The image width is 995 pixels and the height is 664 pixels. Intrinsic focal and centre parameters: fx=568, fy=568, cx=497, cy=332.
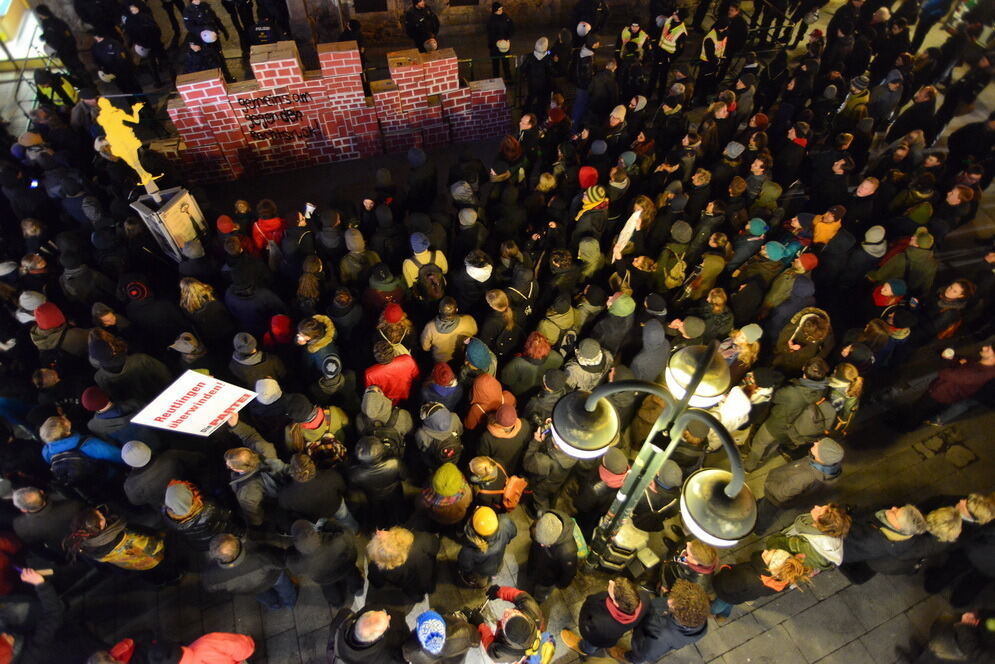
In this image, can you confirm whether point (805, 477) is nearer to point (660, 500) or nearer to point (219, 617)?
point (660, 500)

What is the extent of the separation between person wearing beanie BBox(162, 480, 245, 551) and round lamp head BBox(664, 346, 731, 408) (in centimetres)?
401

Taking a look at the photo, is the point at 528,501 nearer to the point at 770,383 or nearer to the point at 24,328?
the point at 770,383

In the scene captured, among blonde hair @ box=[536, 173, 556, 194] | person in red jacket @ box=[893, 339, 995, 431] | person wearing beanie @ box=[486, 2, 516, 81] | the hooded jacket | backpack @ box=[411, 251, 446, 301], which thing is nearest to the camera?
the hooded jacket

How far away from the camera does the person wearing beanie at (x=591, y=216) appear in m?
7.30

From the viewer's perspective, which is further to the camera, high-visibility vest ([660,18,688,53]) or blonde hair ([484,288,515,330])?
high-visibility vest ([660,18,688,53])

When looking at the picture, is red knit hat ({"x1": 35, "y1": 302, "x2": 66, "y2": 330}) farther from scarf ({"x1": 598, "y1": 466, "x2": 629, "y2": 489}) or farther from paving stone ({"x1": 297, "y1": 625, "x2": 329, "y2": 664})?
scarf ({"x1": 598, "y1": 466, "x2": 629, "y2": 489})

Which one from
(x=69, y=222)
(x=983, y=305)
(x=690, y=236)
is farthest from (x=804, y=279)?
(x=69, y=222)

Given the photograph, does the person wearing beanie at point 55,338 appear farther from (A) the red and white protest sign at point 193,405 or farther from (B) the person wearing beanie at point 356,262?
(B) the person wearing beanie at point 356,262

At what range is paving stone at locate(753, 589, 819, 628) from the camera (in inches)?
231

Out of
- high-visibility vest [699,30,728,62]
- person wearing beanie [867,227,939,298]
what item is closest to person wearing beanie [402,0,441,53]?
high-visibility vest [699,30,728,62]

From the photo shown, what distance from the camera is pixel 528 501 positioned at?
21.3 ft

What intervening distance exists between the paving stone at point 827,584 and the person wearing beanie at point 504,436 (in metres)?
3.51

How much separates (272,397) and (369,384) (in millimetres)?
955

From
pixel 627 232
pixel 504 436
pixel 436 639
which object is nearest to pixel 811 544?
pixel 504 436
